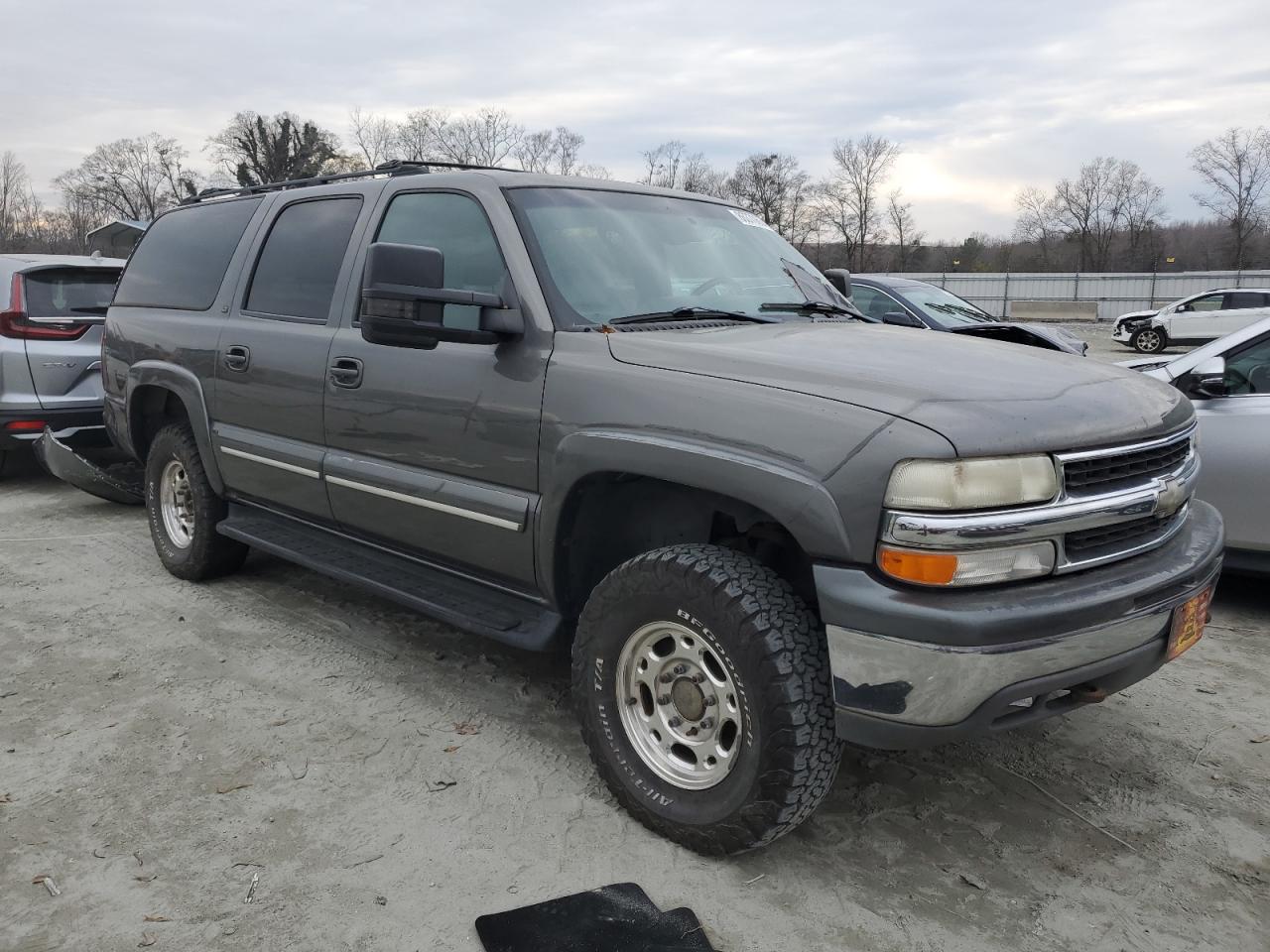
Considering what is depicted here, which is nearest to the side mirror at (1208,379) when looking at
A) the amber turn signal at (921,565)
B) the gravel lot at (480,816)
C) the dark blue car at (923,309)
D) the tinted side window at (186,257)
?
the gravel lot at (480,816)

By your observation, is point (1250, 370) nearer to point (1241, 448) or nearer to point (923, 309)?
point (1241, 448)

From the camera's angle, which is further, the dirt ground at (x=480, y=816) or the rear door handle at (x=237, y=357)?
A: the rear door handle at (x=237, y=357)

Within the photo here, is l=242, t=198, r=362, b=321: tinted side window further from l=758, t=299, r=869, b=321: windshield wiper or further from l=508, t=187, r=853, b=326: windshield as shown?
l=758, t=299, r=869, b=321: windshield wiper

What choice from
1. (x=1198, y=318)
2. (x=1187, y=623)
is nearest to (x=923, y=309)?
(x=1187, y=623)

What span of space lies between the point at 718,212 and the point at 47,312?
5.69 meters

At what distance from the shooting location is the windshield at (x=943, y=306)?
9682 millimetres

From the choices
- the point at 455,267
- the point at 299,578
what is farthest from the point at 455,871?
the point at 299,578

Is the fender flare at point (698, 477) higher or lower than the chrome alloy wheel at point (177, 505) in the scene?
higher

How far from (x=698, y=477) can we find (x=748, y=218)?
197 centimetres

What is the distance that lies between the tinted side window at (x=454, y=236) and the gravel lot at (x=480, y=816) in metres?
1.53

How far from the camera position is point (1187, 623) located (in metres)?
2.75

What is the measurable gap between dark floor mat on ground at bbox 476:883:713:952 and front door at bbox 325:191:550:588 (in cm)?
107

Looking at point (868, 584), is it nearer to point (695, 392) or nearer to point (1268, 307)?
point (695, 392)

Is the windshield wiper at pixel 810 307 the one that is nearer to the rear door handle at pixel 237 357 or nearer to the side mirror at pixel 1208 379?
the side mirror at pixel 1208 379
